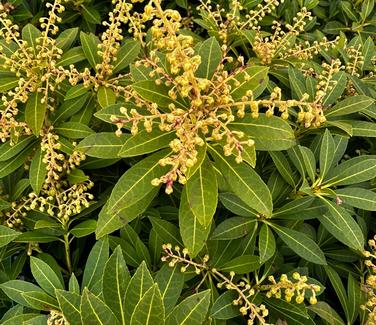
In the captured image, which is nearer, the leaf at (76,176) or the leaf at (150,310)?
the leaf at (150,310)

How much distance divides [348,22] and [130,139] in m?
2.63

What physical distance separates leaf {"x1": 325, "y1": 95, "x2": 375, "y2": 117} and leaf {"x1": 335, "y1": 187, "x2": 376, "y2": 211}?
44cm

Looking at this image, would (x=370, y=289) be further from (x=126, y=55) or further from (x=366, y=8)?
(x=366, y=8)

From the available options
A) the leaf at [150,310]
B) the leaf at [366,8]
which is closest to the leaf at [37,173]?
the leaf at [150,310]

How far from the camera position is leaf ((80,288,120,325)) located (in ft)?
4.92

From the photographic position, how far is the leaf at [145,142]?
1.84m

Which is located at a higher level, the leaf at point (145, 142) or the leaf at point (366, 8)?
the leaf at point (145, 142)

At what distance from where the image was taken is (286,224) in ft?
7.43

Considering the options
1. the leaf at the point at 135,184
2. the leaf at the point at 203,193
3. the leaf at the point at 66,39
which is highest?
the leaf at the point at 66,39

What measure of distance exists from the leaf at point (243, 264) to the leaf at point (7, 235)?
3.38 ft

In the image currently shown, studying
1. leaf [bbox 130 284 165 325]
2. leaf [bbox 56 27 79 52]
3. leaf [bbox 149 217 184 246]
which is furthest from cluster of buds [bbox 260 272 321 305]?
leaf [bbox 56 27 79 52]

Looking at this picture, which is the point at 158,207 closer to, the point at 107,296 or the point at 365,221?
the point at 107,296

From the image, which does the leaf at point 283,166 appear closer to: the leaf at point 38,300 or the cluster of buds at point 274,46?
the cluster of buds at point 274,46

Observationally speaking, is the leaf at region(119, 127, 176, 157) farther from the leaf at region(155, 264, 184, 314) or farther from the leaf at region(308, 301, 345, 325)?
the leaf at region(308, 301, 345, 325)
